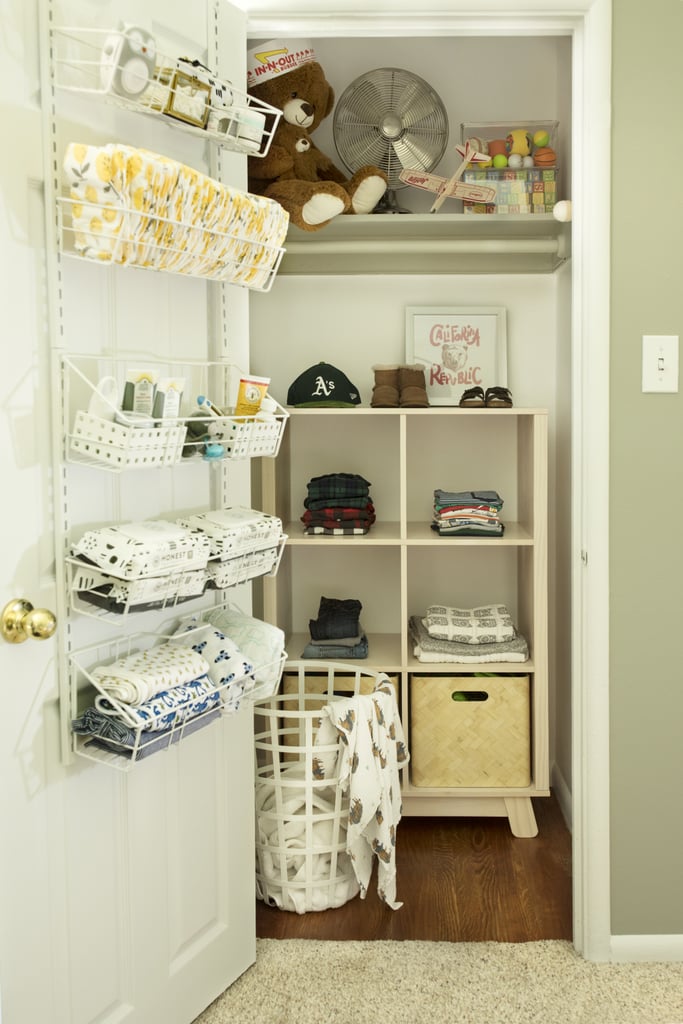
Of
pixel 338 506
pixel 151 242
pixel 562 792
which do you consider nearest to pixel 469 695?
pixel 562 792

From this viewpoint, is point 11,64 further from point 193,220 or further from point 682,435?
point 682,435

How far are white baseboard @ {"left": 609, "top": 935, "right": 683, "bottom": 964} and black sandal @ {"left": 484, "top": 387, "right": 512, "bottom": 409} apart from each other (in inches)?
57.3

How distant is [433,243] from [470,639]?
3.94 feet

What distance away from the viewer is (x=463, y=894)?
2.40 m

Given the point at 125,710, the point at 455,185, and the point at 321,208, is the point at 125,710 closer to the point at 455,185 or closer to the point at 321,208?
the point at 321,208

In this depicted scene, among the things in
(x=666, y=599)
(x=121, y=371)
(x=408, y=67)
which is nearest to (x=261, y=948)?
(x=666, y=599)

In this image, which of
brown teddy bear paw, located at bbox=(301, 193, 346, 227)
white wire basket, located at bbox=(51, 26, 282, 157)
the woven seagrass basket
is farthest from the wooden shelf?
the woven seagrass basket

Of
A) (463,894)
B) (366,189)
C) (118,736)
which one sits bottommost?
(463,894)

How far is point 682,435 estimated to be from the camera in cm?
203

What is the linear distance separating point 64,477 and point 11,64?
2.02 feet

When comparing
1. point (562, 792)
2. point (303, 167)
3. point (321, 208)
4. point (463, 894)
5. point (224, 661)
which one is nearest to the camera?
point (224, 661)

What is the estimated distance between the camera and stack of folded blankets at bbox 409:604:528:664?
272 cm

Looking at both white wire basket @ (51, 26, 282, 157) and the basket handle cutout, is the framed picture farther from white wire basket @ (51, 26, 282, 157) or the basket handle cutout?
white wire basket @ (51, 26, 282, 157)

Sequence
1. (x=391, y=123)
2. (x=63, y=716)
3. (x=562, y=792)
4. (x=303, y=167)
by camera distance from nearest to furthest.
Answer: (x=63, y=716) → (x=303, y=167) → (x=391, y=123) → (x=562, y=792)
